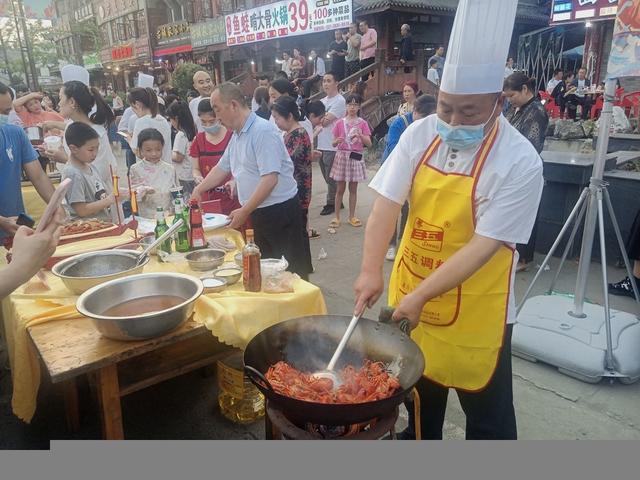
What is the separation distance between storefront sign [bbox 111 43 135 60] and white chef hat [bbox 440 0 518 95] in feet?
103

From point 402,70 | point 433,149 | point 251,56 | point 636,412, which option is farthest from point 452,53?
point 251,56

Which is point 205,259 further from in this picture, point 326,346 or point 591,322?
point 591,322

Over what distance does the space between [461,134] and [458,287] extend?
1.95ft

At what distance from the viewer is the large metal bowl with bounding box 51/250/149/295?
2258mm

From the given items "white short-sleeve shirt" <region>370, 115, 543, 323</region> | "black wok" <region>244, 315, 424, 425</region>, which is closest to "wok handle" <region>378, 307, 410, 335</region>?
"black wok" <region>244, 315, 424, 425</region>

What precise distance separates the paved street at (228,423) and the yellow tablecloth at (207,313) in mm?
660

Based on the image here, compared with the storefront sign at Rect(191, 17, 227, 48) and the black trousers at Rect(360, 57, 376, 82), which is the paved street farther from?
the storefront sign at Rect(191, 17, 227, 48)

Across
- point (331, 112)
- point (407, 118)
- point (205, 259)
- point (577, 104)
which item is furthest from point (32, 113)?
point (577, 104)

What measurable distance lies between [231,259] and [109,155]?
9.19 ft

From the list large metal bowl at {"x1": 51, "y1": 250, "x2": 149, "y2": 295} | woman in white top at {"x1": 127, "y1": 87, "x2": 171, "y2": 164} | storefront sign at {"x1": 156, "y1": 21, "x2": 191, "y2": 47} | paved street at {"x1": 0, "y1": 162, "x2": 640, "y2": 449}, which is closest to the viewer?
large metal bowl at {"x1": 51, "y1": 250, "x2": 149, "y2": 295}

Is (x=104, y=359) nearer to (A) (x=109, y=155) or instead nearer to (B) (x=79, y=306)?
(B) (x=79, y=306)

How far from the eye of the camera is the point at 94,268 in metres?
2.49

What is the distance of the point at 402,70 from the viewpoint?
13.0 m

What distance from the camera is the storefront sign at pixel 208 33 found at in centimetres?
1972
